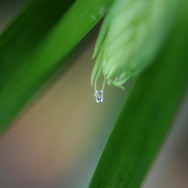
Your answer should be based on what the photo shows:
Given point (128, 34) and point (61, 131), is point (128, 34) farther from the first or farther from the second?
point (61, 131)

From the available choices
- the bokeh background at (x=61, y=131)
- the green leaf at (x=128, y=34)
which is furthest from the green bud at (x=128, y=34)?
the bokeh background at (x=61, y=131)

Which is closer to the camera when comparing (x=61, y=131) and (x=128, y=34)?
(x=128, y=34)

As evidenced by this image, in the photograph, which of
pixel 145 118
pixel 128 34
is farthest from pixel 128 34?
pixel 145 118

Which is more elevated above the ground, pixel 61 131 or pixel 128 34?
pixel 128 34

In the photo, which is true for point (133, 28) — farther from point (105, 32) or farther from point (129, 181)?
point (129, 181)

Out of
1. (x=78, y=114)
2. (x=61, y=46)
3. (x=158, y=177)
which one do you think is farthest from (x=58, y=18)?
(x=158, y=177)

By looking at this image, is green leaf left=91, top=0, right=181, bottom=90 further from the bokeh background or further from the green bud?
the bokeh background
